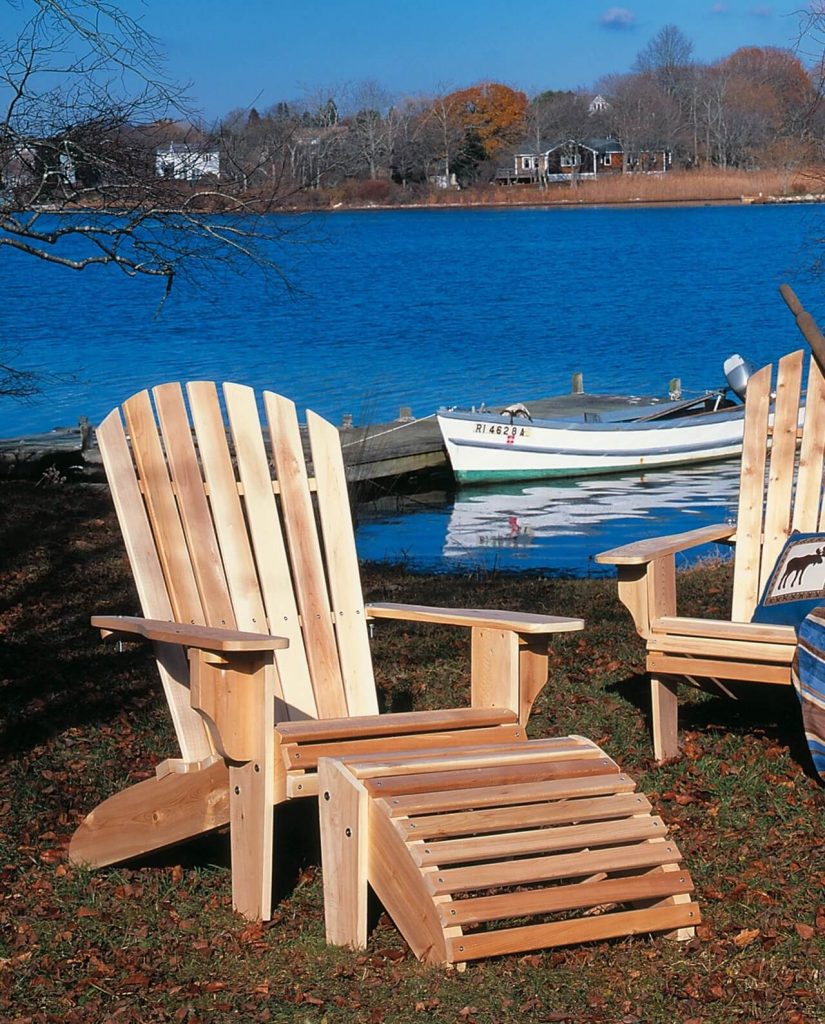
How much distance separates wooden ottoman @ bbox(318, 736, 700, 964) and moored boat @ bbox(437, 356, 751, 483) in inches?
555

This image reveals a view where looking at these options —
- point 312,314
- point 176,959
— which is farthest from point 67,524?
point 312,314

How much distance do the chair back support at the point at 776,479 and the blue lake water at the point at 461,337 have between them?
312 cm

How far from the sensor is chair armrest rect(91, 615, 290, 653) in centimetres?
303

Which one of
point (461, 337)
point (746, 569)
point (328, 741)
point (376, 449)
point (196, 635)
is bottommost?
point (461, 337)

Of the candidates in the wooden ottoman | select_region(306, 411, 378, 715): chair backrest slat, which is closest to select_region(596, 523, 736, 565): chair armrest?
select_region(306, 411, 378, 715): chair backrest slat

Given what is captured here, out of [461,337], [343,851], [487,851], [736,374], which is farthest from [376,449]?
[461,337]

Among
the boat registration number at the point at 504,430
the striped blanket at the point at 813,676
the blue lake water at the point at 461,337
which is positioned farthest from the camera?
the boat registration number at the point at 504,430

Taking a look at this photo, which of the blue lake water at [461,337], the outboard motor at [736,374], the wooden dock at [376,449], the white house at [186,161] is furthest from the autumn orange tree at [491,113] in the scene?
the white house at [186,161]

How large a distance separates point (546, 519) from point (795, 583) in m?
11.0

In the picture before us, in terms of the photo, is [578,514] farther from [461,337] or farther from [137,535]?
[461,337]

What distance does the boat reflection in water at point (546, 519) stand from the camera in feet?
43.8

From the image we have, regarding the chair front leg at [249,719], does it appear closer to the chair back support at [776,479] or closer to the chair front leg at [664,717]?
the chair front leg at [664,717]

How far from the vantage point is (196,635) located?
3.12 m

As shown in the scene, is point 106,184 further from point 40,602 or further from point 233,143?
point 40,602
